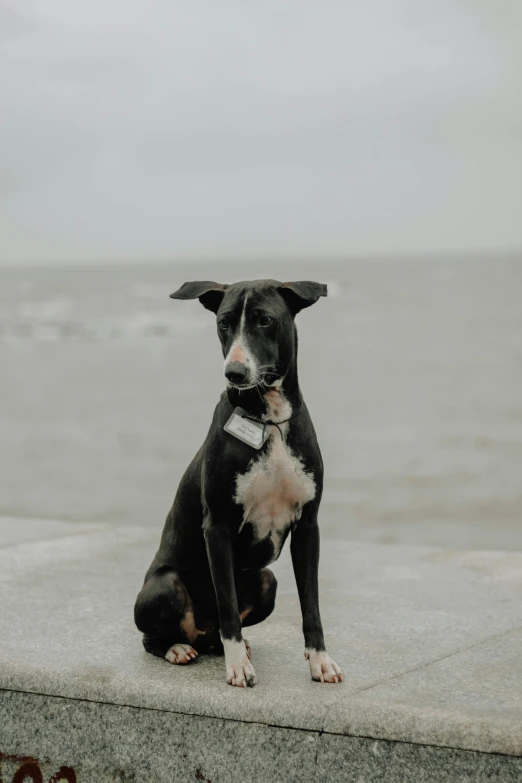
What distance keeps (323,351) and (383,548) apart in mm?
21554

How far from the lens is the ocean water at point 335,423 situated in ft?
37.6

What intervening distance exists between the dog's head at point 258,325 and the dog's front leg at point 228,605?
2.00 ft

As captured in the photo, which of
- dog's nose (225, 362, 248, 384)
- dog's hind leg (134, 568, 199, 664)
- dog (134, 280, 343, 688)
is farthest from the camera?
dog's hind leg (134, 568, 199, 664)

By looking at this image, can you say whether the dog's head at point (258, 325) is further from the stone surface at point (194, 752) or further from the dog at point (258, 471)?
the stone surface at point (194, 752)

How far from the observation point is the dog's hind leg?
414 centimetres

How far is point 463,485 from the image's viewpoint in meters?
12.6

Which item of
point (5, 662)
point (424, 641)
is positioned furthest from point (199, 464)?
point (424, 641)

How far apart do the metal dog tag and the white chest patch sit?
5 cm

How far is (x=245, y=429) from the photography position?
3.91 meters

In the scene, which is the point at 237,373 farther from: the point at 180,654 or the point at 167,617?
the point at 180,654

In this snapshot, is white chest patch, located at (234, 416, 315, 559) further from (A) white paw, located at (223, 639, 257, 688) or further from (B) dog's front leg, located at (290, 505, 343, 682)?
(A) white paw, located at (223, 639, 257, 688)

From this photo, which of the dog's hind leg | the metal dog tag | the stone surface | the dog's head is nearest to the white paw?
the stone surface

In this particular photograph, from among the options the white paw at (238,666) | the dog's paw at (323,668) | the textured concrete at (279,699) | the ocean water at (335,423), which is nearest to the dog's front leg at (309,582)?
the dog's paw at (323,668)

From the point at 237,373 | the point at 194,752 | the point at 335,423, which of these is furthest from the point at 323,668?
the point at 335,423
